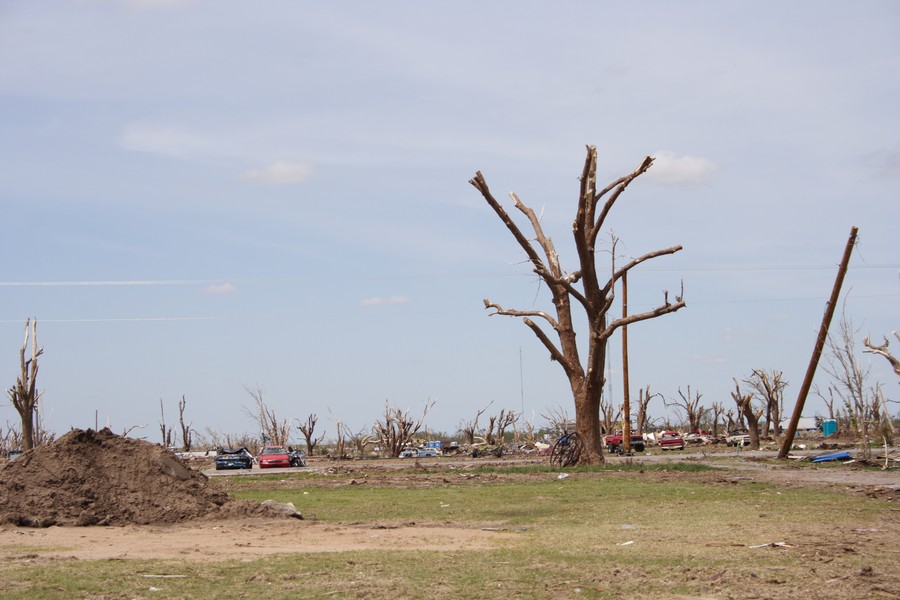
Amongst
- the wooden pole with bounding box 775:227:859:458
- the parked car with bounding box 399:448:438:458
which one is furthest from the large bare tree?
the parked car with bounding box 399:448:438:458

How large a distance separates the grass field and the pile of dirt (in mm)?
2086

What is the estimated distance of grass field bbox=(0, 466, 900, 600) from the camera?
9.53 meters

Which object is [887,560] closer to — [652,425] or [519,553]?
[519,553]

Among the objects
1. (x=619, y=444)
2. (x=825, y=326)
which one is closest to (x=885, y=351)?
(x=825, y=326)

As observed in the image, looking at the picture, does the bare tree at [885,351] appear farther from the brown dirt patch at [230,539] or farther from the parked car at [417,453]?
the parked car at [417,453]

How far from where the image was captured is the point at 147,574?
1063 cm

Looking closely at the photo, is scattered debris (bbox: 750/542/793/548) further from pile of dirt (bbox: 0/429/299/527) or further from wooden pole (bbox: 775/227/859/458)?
wooden pole (bbox: 775/227/859/458)

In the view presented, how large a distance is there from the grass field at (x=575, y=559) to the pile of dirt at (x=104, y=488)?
6.84 feet

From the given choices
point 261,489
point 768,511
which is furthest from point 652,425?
point 768,511

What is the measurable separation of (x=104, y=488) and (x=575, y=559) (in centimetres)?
920

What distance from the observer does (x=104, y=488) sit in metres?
16.8

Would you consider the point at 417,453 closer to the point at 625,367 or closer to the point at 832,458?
the point at 625,367

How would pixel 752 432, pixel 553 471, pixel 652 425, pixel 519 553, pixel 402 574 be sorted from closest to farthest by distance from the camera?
pixel 402 574
pixel 519 553
pixel 553 471
pixel 752 432
pixel 652 425

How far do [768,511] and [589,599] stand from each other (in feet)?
27.6
